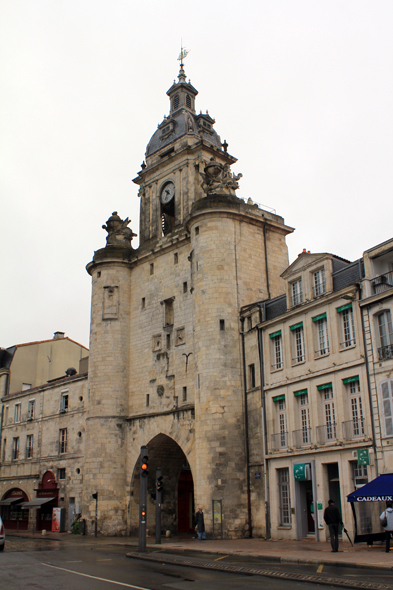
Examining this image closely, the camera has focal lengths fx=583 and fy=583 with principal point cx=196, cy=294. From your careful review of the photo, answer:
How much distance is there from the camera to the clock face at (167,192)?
107 ft

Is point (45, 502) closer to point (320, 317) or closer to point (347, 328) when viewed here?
point (320, 317)

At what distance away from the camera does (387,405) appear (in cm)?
1697

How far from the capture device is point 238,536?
22094 millimetres

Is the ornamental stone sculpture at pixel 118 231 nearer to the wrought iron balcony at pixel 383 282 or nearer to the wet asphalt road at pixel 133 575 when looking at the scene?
the wrought iron balcony at pixel 383 282

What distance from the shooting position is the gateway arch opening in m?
28.3

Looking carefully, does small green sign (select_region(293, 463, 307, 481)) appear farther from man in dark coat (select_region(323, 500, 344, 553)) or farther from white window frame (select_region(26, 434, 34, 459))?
white window frame (select_region(26, 434, 34, 459))

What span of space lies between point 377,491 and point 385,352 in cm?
411

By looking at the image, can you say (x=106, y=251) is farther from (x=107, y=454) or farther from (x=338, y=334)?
(x=338, y=334)

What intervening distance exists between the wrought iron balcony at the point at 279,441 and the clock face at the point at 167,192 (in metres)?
15.7

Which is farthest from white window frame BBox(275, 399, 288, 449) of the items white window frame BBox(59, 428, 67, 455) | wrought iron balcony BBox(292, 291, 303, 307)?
white window frame BBox(59, 428, 67, 455)

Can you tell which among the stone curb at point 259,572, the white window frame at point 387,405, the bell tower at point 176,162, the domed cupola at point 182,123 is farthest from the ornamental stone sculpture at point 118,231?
the stone curb at point 259,572

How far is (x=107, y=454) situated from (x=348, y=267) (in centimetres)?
1581

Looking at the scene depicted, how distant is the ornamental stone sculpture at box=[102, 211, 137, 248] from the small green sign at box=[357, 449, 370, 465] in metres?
19.6

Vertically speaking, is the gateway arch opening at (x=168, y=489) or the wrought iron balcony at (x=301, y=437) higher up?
the wrought iron balcony at (x=301, y=437)
